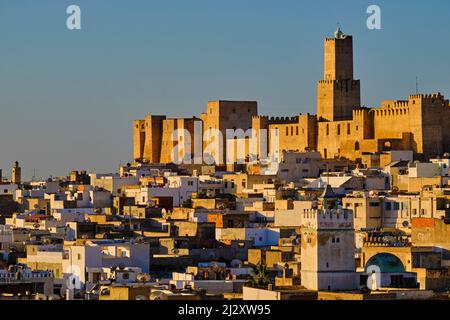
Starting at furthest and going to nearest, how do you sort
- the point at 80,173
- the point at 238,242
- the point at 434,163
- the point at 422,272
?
1. the point at 80,173
2. the point at 434,163
3. the point at 238,242
4. the point at 422,272

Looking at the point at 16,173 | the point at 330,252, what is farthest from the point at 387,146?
the point at 330,252

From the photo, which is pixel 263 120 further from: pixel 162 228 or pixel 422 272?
pixel 422 272

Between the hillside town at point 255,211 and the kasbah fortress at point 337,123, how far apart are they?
7 cm

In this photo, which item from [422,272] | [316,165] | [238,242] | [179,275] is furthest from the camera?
[316,165]

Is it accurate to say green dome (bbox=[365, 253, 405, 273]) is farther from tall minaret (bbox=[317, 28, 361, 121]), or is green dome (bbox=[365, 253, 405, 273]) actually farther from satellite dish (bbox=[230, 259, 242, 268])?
tall minaret (bbox=[317, 28, 361, 121])

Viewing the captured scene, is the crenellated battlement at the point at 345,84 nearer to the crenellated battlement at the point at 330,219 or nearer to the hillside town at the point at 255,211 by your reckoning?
the hillside town at the point at 255,211

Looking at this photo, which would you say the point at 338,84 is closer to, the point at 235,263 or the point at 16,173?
the point at 16,173

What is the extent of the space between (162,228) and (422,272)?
16.3 m

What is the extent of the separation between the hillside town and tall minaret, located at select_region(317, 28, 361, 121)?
0.07 m

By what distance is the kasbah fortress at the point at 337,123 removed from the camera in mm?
75812

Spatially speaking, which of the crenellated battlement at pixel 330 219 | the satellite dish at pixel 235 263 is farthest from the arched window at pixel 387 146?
the crenellated battlement at pixel 330 219

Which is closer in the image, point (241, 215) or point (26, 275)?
point (26, 275)
